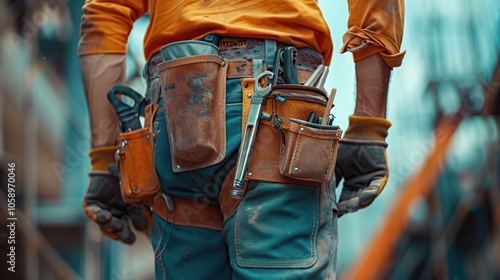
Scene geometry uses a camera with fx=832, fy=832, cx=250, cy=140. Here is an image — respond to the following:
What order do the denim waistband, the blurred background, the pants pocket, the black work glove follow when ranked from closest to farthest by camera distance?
the pants pocket < the denim waistband < the black work glove < the blurred background

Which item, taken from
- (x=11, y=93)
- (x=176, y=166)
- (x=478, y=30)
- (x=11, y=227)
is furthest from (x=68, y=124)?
(x=176, y=166)

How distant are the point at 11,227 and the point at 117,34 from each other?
112 cm

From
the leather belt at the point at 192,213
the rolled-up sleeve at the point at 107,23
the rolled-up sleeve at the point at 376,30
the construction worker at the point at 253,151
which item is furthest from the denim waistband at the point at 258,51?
the rolled-up sleeve at the point at 107,23

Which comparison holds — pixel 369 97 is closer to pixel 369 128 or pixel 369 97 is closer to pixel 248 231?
pixel 369 128

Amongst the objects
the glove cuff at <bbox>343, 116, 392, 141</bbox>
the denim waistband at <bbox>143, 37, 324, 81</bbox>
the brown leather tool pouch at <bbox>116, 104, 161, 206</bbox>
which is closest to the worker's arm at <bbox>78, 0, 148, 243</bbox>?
the brown leather tool pouch at <bbox>116, 104, 161, 206</bbox>

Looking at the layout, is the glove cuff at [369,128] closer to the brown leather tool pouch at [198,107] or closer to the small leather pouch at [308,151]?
the small leather pouch at [308,151]

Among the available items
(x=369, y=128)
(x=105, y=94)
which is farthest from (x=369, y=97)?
(x=105, y=94)

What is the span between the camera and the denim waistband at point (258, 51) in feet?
6.88

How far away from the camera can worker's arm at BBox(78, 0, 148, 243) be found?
8.24 ft

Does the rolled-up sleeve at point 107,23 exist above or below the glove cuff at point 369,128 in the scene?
above

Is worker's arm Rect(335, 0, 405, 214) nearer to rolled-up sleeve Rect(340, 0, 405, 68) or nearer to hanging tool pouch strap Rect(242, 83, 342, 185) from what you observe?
rolled-up sleeve Rect(340, 0, 405, 68)

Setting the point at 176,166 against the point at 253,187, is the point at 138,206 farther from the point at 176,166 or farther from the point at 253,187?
the point at 253,187

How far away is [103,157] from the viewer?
2.55m

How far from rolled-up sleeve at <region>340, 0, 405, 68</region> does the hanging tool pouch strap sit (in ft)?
0.69
